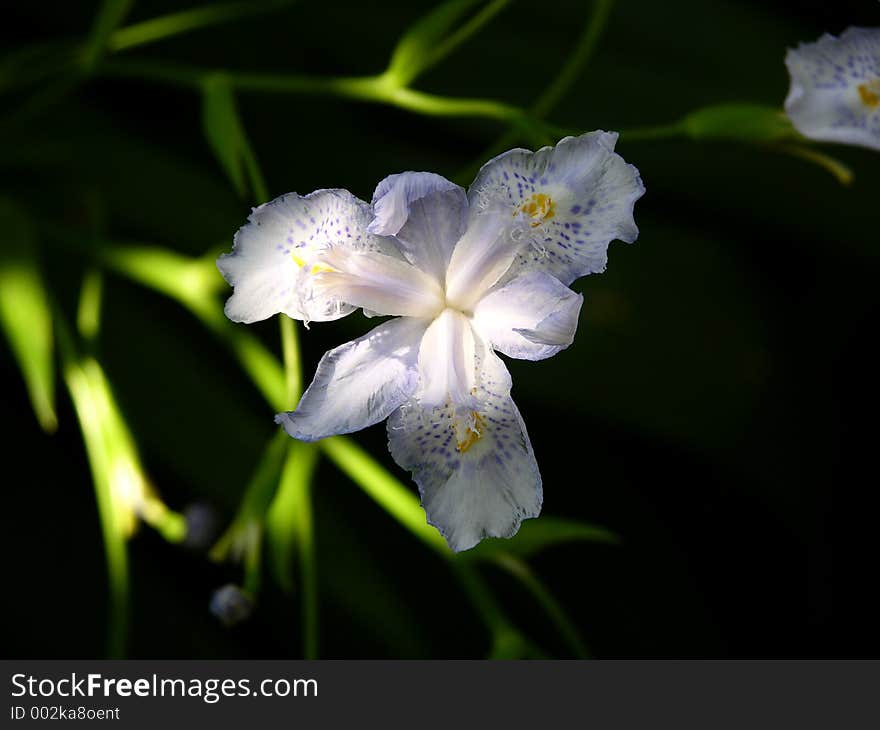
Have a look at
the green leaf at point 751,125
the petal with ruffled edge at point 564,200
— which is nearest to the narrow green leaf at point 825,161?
the green leaf at point 751,125

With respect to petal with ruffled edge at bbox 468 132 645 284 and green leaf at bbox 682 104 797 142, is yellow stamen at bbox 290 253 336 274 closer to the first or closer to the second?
petal with ruffled edge at bbox 468 132 645 284

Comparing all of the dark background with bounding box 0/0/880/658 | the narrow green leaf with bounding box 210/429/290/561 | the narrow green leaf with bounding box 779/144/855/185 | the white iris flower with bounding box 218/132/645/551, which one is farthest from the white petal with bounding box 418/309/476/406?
the dark background with bounding box 0/0/880/658

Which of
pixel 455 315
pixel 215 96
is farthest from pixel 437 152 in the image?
pixel 455 315

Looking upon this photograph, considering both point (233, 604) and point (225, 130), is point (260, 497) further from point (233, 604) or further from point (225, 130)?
point (225, 130)

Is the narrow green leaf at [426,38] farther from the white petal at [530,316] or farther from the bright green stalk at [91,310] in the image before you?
the bright green stalk at [91,310]

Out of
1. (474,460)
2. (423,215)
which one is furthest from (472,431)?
(423,215)

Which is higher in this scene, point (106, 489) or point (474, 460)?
point (106, 489)

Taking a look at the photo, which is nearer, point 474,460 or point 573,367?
point 474,460
